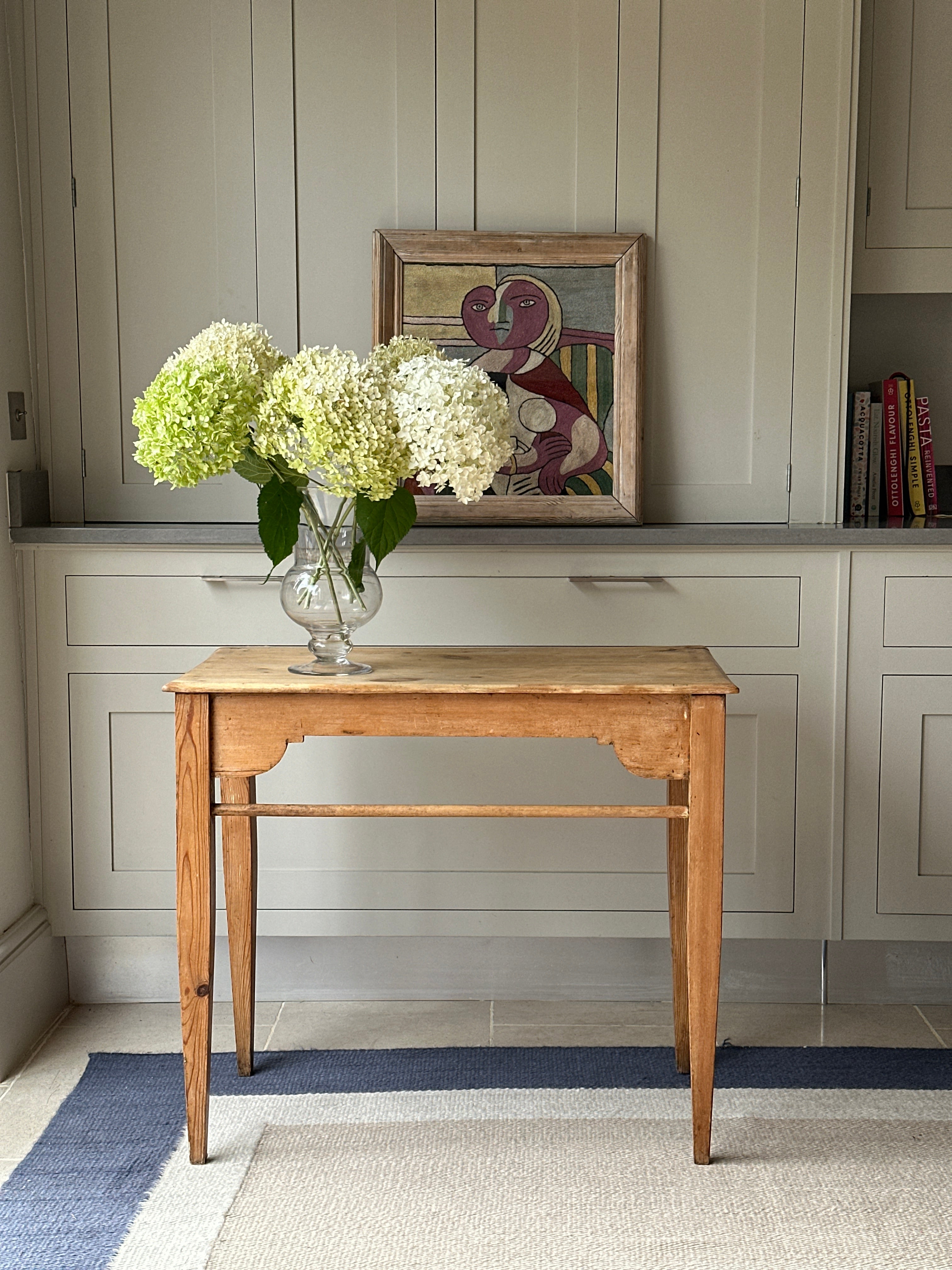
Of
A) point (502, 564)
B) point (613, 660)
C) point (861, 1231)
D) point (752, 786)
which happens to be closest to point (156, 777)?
point (502, 564)

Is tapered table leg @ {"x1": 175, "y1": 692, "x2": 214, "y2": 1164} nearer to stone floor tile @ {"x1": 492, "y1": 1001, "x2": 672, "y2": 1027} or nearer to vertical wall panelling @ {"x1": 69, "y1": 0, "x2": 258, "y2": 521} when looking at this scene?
stone floor tile @ {"x1": 492, "y1": 1001, "x2": 672, "y2": 1027}

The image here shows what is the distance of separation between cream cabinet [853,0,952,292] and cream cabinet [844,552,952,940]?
78 centimetres

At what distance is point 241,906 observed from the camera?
2311mm

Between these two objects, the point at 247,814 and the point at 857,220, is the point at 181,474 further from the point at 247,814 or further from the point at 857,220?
the point at 857,220

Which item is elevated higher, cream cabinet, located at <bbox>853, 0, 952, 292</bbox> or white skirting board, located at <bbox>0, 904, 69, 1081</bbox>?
cream cabinet, located at <bbox>853, 0, 952, 292</bbox>

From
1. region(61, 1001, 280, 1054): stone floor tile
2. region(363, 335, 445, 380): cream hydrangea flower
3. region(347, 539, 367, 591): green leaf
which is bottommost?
region(61, 1001, 280, 1054): stone floor tile

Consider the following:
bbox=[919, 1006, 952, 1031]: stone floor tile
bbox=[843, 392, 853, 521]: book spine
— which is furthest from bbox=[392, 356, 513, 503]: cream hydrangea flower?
bbox=[919, 1006, 952, 1031]: stone floor tile

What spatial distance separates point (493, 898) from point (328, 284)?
143cm

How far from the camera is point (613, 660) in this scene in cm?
212

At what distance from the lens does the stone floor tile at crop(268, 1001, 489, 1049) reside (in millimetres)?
2484

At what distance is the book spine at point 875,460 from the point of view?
2936 mm

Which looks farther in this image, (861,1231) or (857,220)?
(857,220)

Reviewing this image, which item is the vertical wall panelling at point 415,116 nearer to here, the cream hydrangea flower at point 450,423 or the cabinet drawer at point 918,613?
the cream hydrangea flower at point 450,423

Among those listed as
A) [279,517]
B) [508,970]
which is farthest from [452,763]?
[279,517]
